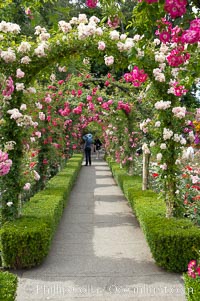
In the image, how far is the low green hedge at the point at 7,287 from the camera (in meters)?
2.63

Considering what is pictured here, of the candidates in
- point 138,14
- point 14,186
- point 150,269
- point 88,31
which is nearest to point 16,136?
point 14,186

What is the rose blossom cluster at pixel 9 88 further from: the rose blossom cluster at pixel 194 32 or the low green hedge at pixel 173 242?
the rose blossom cluster at pixel 194 32

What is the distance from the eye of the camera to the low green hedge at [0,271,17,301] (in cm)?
263

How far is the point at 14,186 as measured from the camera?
5.14m

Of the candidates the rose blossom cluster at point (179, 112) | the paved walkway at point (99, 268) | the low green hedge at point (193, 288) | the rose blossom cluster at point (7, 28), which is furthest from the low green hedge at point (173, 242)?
the rose blossom cluster at point (7, 28)

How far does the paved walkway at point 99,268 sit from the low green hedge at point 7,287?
33.5 inches

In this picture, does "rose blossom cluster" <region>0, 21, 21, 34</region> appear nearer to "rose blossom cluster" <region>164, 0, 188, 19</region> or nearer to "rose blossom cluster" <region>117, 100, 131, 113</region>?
"rose blossom cluster" <region>164, 0, 188, 19</region>

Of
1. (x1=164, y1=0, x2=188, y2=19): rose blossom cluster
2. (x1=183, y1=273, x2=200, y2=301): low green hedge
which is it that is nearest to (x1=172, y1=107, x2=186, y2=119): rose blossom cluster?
(x1=183, y1=273, x2=200, y2=301): low green hedge

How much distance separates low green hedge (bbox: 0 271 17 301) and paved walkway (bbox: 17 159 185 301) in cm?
85

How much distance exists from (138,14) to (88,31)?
2.69 meters

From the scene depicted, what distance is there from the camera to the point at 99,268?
454cm

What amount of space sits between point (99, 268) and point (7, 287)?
1.93 meters

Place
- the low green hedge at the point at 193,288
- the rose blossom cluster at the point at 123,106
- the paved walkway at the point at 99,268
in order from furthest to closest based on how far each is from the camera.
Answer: the rose blossom cluster at the point at 123,106 → the paved walkway at the point at 99,268 → the low green hedge at the point at 193,288

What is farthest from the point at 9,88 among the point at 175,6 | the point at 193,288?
the point at 175,6
